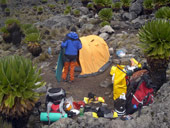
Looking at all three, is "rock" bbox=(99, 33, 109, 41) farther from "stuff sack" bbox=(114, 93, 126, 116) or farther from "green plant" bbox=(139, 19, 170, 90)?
"stuff sack" bbox=(114, 93, 126, 116)

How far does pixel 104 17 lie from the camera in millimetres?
15484

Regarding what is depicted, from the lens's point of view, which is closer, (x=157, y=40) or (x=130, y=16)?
(x=157, y=40)

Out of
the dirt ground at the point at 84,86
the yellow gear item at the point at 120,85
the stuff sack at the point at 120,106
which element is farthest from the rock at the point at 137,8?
the stuff sack at the point at 120,106

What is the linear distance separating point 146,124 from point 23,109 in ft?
8.01

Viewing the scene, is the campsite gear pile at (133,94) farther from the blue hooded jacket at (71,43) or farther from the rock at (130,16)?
the rock at (130,16)

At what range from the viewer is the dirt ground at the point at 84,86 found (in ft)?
21.3

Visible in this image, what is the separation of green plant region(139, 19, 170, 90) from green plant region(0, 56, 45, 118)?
3.37 metres

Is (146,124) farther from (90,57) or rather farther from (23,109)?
(90,57)

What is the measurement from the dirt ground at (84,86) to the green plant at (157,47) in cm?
162

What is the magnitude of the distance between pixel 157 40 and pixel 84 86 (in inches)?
123

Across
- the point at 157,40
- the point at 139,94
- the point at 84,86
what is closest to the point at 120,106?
the point at 139,94

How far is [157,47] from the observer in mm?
5434

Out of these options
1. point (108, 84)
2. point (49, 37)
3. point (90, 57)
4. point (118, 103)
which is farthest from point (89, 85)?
point (49, 37)

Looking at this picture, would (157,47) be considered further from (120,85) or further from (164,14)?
(164,14)
